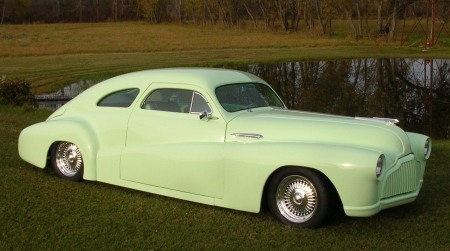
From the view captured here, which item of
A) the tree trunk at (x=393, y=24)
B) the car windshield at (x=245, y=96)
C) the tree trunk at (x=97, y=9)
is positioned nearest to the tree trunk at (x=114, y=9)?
the tree trunk at (x=97, y=9)

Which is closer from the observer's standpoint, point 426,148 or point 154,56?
point 426,148

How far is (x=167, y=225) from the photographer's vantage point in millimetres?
5539

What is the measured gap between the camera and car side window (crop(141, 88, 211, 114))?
6301 mm

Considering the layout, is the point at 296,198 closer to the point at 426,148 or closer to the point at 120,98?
the point at 426,148

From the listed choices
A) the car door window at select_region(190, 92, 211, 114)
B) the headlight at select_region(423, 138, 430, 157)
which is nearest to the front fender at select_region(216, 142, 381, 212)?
the car door window at select_region(190, 92, 211, 114)

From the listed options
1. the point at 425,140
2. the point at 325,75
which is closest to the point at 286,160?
the point at 425,140

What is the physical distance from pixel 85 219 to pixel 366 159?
286 cm

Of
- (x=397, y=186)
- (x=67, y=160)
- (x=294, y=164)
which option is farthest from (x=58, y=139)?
(x=397, y=186)

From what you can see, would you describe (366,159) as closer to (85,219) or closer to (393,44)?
(85,219)

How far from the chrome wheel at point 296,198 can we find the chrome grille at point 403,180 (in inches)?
27.0

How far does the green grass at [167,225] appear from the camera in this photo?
16.6ft

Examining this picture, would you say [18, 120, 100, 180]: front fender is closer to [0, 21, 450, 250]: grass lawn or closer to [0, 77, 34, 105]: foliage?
[0, 21, 450, 250]: grass lawn

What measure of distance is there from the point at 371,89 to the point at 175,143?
11.9 m

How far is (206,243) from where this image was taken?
5.08 metres
